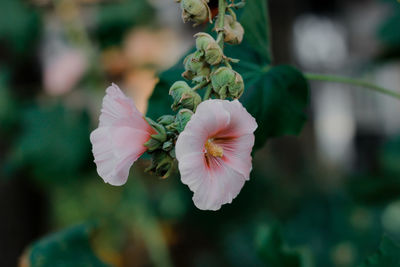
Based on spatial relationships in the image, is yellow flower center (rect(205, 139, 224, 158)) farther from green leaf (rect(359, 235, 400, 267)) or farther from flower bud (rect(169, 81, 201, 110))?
green leaf (rect(359, 235, 400, 267))

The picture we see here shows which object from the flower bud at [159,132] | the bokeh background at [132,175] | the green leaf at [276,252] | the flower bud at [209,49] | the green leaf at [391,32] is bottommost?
the bokeh background at [132,175]

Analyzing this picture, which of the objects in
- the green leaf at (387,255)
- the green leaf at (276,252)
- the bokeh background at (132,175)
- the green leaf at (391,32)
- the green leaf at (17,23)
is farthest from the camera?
the green leaf at (17,23)

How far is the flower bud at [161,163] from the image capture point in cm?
43

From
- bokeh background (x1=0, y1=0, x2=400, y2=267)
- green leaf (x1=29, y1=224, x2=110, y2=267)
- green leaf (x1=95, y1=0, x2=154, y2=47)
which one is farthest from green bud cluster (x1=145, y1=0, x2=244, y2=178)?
green leaf (x1=95, y1=0, x2=154, y2=47)

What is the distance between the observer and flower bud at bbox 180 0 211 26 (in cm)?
45

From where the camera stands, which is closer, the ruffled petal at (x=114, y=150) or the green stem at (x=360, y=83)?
the ruffled petal at (x=114, y=150)

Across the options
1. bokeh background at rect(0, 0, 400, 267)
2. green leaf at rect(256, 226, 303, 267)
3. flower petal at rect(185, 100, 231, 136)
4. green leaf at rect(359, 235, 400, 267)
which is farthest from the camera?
bokeh background at rect(0, 0, 400, 267)

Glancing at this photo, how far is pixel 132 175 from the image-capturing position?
1.67 m

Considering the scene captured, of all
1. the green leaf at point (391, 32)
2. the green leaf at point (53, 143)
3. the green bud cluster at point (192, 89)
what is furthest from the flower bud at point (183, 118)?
the green leaf at point (53, 143)

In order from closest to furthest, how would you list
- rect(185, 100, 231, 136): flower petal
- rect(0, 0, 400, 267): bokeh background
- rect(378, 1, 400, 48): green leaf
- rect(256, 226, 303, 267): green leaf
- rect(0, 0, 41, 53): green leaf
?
rect(185, 100, 231, 136): flower petal < rect(256, 226, 303, 267): green leaf < rect(378, 1, 400, 48): green leaf < rect(0, 0, 400, 267): bokeh background < rect(0, 0, 41, 53): green leaf

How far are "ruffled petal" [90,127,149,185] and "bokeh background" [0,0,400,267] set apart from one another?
2.61 ft

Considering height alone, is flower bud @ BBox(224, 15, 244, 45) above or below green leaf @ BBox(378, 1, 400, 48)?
above

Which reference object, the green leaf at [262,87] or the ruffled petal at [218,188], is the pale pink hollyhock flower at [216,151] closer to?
the ruffled petal at [218,188]

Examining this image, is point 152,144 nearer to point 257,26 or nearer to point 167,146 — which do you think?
point 167,146
